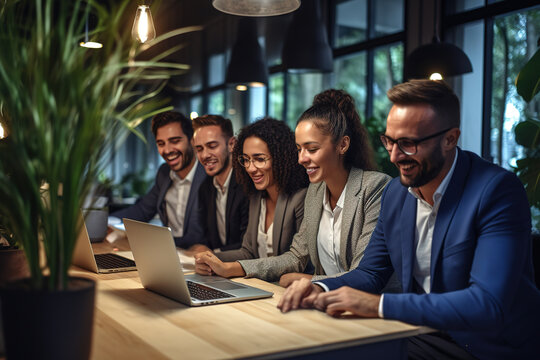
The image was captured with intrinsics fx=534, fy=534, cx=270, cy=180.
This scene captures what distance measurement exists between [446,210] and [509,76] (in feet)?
12.7

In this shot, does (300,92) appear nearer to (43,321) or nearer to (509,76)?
(509,76)

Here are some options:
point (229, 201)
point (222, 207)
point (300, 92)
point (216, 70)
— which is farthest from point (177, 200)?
point (216, 70)

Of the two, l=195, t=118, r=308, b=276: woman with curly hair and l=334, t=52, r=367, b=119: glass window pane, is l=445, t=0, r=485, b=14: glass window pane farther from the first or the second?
l=195, t=118, r=308, b=276: woman with curly hair

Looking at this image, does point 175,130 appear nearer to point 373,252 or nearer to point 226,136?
point 226,136

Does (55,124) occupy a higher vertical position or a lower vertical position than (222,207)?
higher

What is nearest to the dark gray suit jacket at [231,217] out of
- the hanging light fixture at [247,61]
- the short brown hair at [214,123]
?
the short brown hair at [214,123]

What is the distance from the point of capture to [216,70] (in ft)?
34.4

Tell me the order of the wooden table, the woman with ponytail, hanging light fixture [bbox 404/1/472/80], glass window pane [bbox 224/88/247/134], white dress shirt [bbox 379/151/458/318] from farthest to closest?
glass window pane [bbox 224/88/247/134] < hanging light fixture [bbox 404/1/472/80] < the woman with ponytail < white dress shirt [bbox 379/151/458/318] < the wooden table

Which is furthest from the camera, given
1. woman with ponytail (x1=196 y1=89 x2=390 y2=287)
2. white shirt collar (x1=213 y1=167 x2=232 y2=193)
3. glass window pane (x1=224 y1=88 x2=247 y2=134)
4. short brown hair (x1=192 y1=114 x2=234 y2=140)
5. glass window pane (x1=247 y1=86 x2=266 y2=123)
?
glass window pane (x1=224 y1=88 x2=247 y2=134)

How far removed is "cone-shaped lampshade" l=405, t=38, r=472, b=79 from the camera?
426 cm

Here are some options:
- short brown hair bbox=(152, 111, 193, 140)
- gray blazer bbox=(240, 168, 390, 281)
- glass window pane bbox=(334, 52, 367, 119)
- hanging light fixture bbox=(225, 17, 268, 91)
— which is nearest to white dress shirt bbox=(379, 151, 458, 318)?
gray blazer bbox=(240, 168, 390, 281)

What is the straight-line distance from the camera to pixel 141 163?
13867mm

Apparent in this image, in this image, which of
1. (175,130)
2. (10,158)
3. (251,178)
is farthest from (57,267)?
(175,130)

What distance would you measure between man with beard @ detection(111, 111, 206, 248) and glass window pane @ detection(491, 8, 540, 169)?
3.01m
